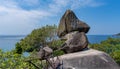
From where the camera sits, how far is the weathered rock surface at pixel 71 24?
13217 millimetres

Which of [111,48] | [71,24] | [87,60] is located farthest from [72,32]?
[111,48]

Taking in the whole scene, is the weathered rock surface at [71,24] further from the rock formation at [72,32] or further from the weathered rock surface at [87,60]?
the weathered rock surface at [87,60]

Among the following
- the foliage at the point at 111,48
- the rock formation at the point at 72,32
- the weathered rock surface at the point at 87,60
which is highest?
the rock formation at the point at 72,32

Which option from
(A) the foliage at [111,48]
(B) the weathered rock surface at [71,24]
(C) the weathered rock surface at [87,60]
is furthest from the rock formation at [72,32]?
(A) the foliage at [111,48]

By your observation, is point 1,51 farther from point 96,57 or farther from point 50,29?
point 50,29

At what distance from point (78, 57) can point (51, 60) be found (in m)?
2.91

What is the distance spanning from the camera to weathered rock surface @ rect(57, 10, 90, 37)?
43.4 feet

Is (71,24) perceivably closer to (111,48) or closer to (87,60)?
(87,60)

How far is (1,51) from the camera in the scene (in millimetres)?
7879

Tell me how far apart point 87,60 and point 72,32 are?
1.89 m

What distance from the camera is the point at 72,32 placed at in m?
13.0

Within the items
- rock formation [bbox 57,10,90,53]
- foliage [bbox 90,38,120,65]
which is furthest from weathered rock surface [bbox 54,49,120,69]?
foliage [bbox 90,38,120,65]

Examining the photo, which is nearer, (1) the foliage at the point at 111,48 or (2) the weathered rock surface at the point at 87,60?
(2) the weathered rock surface at the point at 87,60

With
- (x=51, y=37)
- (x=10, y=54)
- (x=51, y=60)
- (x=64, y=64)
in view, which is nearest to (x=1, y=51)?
(x=10, y=54)
